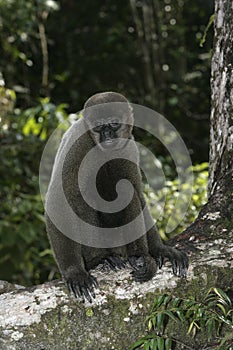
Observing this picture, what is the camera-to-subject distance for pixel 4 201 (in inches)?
244

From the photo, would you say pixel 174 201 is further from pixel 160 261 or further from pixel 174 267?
pixel 174 267

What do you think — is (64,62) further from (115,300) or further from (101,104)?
(115,300)

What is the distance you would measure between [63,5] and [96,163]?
6.26 m

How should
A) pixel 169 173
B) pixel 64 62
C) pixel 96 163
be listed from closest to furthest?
pixel 96 163, pixel 169 173, pixel 64 62

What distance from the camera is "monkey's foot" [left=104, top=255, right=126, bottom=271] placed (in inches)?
125

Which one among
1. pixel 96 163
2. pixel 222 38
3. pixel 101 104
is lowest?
pixel 96 163

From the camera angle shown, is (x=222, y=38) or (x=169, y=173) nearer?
(x=222, y=38)

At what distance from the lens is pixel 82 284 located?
267cm

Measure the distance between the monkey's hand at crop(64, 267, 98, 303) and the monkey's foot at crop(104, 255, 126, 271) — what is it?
212mm

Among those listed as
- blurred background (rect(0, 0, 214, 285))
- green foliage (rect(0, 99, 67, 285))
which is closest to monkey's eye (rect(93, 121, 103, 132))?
green foliage (rect(0, 99, 67, 285))

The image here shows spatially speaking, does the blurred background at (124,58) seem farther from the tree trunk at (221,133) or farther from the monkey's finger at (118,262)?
the monkey's finger at (118,262)

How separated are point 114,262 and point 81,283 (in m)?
0.64

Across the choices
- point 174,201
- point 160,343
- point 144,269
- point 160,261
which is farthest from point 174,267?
point 174,201

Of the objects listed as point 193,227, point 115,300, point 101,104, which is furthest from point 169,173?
point 115,300
